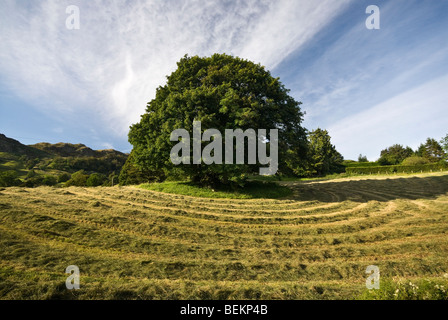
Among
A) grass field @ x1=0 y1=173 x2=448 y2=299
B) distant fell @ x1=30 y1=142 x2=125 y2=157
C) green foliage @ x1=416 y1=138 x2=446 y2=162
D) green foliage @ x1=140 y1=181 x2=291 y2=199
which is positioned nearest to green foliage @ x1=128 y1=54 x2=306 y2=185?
green foliage @ x1=140 y1=181 x2=291 y2=199

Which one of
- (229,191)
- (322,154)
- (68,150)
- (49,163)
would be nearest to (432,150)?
(322,154)

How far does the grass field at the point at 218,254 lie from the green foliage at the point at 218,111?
7.48m

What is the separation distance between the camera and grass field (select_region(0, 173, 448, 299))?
4199mm

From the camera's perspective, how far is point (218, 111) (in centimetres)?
1811

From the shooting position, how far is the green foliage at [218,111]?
55.5 feet

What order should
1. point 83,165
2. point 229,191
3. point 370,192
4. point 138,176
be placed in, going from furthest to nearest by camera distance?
1. point 83,165
2. point 138,176
3. point 370,192
4. point 229,191

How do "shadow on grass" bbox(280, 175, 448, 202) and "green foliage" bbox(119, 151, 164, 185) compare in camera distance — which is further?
"green foliage" bbox(119, 151, 164, 185)

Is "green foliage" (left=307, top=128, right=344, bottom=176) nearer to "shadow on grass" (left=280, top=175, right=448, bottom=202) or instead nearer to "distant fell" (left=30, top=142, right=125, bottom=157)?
"shadow on grass" (left=280, top=175, right=448, bottom=202)

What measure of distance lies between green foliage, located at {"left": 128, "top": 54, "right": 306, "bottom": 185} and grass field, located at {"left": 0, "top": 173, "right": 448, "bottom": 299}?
7.48 metres

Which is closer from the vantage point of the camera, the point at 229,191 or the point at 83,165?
the point at 229,191

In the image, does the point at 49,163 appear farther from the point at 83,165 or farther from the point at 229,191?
the point at 229,191

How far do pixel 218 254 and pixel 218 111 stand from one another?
13817 mm
